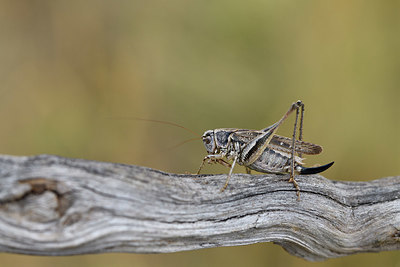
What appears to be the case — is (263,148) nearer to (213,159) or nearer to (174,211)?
(213,159)

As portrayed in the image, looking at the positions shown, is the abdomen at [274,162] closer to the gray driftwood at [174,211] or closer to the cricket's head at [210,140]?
the gray driftwood at [174,211]

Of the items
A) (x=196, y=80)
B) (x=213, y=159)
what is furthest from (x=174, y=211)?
(x=196, y=80)

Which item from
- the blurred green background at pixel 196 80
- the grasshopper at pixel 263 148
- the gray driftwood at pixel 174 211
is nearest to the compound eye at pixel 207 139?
the grasshopper at pixel 263 148

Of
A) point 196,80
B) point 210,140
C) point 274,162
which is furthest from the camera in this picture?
point 196,80

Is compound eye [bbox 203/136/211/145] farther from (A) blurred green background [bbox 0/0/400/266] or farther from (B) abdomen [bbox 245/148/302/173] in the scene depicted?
(A) blurred green background [bbox 0/0/400/266]

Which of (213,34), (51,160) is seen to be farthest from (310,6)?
(51,160)
